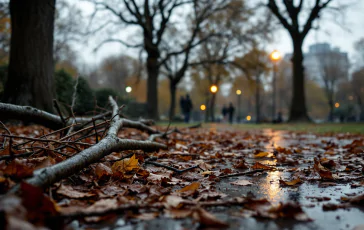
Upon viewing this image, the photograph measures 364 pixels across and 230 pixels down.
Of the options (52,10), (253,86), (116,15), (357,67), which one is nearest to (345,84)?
(357,67)

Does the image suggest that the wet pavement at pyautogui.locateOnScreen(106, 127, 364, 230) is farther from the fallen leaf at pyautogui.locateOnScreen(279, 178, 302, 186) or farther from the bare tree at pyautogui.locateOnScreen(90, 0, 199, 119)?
the bare tree at pyautogui.locateOnScreen(90, 0, 199, 119)

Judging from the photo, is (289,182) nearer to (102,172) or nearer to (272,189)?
(272,189)

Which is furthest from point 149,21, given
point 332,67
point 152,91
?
point 332,67

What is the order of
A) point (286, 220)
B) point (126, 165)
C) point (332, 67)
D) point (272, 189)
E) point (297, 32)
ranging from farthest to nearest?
point (332, 67) → point (297, 32) → point (126, 165) → point (272, 189) → point (286, 220)

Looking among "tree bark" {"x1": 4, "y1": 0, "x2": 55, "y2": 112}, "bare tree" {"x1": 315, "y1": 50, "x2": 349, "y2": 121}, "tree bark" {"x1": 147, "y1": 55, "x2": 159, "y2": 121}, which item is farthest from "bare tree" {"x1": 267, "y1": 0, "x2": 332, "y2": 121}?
"bare tree" {"x1": 315, "y1": 50, "x2": 349, "y2": 121}

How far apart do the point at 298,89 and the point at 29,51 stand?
16517 millimetres

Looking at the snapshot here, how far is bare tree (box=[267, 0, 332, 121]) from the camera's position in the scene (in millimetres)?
18766

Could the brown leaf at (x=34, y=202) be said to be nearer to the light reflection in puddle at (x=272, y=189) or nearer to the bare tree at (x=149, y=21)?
the light reflection in puddle at (x=272, y=189)

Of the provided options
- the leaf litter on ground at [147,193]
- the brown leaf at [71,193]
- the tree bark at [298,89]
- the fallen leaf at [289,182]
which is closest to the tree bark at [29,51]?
the leaf litter on ground at [147,193]

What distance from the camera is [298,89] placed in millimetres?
19203

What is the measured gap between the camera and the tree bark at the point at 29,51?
802 centimetres

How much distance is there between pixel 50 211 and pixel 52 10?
337 inches

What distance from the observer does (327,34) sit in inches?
745

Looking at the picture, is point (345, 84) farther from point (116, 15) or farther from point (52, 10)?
point (52, 10)
